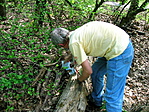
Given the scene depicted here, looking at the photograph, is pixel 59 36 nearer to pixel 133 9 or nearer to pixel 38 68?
pixel 38 68

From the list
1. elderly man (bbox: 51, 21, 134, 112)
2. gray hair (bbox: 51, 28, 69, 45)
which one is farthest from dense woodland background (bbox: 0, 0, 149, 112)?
gray hair (bbox: 51, 28, 69, 45)

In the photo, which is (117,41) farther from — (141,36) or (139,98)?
(141,36)

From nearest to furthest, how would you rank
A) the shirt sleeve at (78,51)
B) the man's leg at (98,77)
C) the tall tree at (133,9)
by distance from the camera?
the shirt sleeve at (78,51) → the man's leg at (98,77) → the tall tree at (133,9)

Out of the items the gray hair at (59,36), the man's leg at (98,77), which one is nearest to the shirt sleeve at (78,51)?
the gray hair at (59,36)

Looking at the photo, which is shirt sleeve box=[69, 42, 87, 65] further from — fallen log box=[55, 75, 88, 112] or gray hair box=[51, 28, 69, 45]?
fallen log box=[55, 75, 88, 112]

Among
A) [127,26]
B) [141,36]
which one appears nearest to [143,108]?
[141,36]

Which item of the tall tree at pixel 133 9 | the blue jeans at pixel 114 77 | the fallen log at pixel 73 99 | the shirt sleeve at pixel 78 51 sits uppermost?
the tall tree at pixel 133 9

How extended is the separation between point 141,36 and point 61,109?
16.8 feet

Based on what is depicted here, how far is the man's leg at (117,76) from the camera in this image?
2434mm

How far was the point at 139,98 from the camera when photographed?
136 inches

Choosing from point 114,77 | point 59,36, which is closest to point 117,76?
point 114,77

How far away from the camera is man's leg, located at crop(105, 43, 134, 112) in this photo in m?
2.43

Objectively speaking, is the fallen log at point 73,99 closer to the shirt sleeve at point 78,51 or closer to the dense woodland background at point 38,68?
the dense woodland background at point 38,68

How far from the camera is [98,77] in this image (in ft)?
9.93
